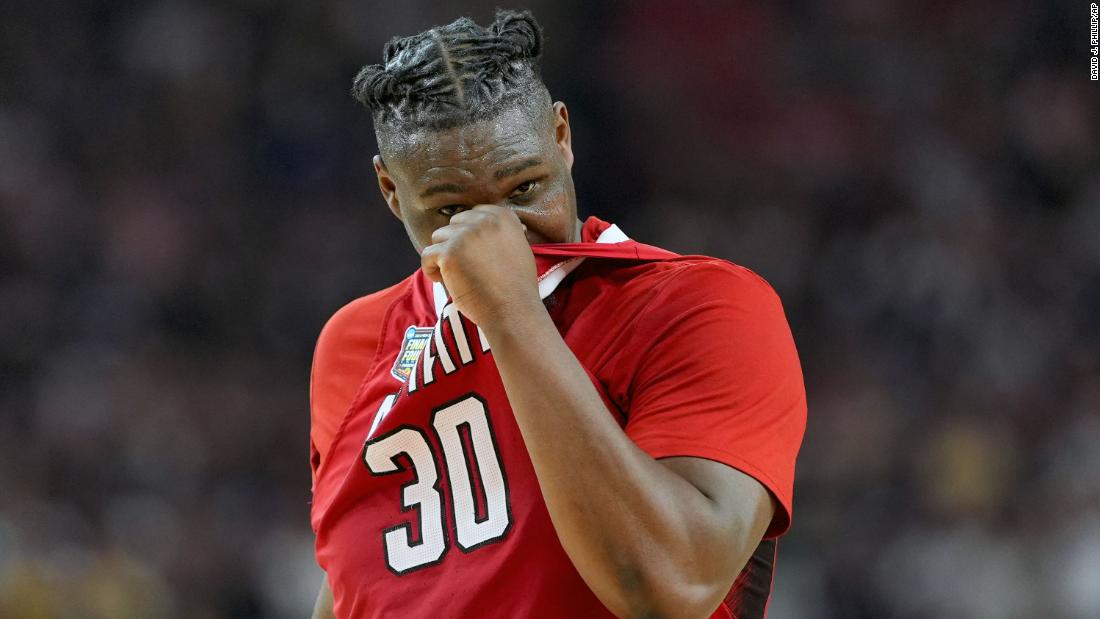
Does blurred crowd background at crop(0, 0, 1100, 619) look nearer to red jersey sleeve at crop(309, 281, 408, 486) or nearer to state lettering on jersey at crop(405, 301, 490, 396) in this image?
red jersey sleeve at crop(309, 281, 408, 486)

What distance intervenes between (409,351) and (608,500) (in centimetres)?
56

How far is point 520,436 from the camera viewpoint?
5.17 feet

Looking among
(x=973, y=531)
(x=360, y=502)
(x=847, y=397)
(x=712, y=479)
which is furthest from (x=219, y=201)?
(x=712, y=479)

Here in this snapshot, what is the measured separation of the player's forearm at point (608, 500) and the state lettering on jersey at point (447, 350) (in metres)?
0.26

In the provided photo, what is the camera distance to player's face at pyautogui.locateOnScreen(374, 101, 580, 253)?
1.62m

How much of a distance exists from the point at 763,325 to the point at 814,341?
4278 millimetres

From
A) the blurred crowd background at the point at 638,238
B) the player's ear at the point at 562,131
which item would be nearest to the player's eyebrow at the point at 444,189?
the player's ear at the point at 562,131

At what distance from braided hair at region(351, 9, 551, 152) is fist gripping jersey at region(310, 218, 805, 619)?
0.68ft

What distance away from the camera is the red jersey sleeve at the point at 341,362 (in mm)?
1956

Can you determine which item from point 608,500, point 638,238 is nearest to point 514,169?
point 608,500

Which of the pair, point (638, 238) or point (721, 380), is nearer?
point (721, 380)

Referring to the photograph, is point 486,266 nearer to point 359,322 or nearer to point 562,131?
point 562,131

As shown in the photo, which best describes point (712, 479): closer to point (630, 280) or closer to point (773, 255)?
point (630, 280)

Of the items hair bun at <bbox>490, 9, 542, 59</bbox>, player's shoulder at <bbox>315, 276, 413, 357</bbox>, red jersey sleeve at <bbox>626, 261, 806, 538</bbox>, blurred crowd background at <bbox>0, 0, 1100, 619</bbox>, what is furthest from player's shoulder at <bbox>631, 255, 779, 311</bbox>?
blurred crowd background at <bbox>0, 0, 1100, 619</bbox>
